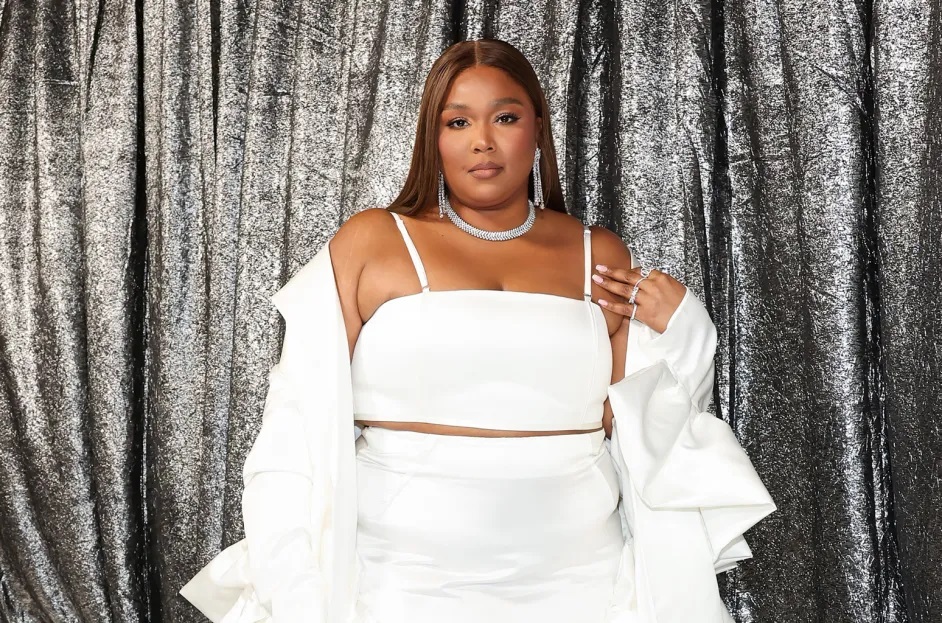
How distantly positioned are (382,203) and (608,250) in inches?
39.2

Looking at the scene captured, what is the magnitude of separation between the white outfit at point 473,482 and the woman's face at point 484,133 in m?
0.19

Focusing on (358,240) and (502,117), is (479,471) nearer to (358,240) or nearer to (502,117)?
(358,240)

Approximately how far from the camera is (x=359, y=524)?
2.12 meters

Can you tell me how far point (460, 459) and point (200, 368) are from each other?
1569 millimetres

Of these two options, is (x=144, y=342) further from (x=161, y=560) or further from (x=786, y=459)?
(x=786, y=459)

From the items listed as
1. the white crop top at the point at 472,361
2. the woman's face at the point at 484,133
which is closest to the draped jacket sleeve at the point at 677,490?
the white crop top at the point at 472,361

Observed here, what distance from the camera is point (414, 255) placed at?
2.18 m

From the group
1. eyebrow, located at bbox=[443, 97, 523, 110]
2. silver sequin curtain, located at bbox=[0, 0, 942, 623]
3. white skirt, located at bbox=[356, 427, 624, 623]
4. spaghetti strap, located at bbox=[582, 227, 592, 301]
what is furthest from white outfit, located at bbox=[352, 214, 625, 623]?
silver sequin curtain, located at bbox=[0, 0, 942, 623]

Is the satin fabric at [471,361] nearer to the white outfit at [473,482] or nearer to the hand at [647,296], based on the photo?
the white outfit at [473,482]

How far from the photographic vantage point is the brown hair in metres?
2.23

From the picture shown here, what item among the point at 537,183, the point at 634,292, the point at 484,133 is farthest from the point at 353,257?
the point at 634,292

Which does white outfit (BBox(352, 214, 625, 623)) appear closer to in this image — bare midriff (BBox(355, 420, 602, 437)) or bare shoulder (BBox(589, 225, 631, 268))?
bare midriff (BBox(355, 420, 602, 437))

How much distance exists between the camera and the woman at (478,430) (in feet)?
6.63

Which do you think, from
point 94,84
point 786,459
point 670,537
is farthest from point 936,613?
point 94,84
